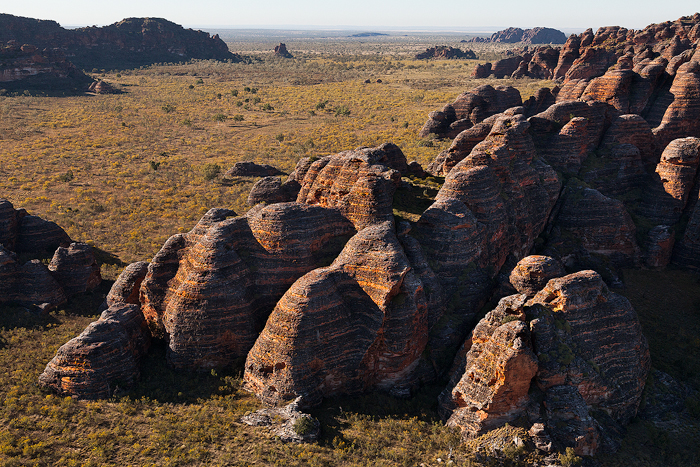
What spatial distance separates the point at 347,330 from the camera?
1939 cm

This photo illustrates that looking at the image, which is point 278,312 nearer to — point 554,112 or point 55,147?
point 554,112

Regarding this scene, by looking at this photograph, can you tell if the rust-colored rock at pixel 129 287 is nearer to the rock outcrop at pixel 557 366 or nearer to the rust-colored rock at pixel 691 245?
the rock outcrop at pixel 557 366

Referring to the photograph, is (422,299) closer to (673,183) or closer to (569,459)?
(569,459)

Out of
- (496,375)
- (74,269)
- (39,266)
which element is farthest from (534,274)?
(39,266)

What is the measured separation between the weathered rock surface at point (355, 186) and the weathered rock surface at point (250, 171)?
23829 mm

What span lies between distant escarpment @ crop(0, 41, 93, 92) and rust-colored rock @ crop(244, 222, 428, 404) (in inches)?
4529

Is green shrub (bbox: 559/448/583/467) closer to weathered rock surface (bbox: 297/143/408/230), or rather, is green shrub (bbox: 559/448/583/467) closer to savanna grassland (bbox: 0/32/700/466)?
savanna grassland (bbox: 0/32/700/466)

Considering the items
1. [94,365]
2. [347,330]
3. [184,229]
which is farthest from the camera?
[184,229]

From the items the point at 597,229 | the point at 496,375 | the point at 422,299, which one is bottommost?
the point at 496,375

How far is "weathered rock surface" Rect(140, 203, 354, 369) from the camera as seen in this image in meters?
20.6

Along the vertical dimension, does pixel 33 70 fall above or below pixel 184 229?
above

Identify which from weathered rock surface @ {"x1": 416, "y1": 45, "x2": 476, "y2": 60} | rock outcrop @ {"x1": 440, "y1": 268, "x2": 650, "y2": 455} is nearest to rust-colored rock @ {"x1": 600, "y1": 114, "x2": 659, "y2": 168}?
rock outcrop @ {"x1": 440, "y1": 268, "x2": 650, "y2": 455}

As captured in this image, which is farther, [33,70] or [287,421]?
[33,70]

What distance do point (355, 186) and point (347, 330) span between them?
7906 millimetres
